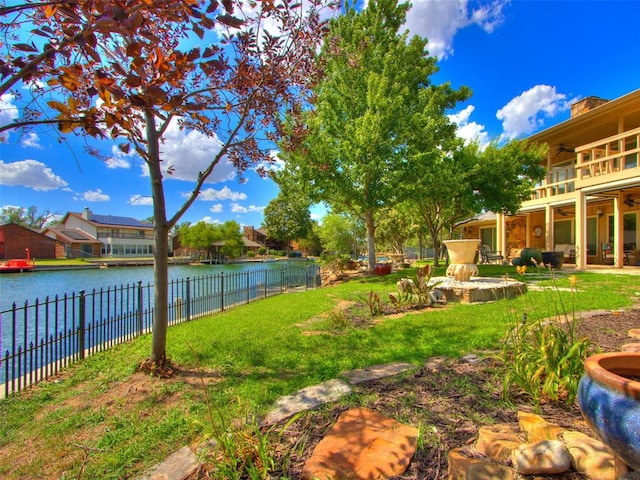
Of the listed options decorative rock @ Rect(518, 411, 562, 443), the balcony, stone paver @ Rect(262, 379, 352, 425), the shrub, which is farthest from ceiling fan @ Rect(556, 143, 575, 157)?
stone paver @ Rect(262, 379, 352, 425)

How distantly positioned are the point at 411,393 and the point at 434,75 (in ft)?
57.4

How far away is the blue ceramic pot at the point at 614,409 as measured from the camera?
1.23 meters

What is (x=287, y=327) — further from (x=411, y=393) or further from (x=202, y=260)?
(x=202, y=260)

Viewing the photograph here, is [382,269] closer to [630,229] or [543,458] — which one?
[630,229]

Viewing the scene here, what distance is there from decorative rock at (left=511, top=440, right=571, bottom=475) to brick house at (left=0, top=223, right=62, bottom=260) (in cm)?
5009

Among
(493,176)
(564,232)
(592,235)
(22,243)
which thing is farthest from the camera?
(22,243)

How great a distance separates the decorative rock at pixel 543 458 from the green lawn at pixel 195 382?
4.56 feet

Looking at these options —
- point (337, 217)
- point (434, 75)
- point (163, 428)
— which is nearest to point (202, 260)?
point (337, 217)

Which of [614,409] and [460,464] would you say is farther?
[460,464]

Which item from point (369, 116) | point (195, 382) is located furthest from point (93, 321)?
point (369, 116)

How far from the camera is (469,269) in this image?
799cm

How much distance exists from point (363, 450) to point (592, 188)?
14539mm

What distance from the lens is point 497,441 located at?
1.83 meters

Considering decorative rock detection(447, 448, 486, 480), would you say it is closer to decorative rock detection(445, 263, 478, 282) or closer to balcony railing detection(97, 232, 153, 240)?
decorative rock detection(445, 263, 478, 282)
